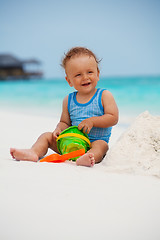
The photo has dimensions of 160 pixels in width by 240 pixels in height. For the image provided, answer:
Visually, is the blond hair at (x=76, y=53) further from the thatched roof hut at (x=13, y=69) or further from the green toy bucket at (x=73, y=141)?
the thatched roof hut at (x=13, y=69)

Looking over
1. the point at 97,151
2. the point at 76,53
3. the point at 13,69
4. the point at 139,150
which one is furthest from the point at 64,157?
the point at 13,69

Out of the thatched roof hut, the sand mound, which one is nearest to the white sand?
the sand mound

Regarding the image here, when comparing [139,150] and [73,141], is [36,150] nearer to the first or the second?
[73,141]

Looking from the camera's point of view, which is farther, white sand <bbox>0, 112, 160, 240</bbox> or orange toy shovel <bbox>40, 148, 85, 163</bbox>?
orange toy shovel <bbox>40, 148, 85, 163</bbox>

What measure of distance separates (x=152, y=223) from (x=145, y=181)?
45 cm

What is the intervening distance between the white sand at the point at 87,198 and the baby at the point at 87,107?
25 centimetres

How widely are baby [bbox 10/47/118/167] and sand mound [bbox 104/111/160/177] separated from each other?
18cm

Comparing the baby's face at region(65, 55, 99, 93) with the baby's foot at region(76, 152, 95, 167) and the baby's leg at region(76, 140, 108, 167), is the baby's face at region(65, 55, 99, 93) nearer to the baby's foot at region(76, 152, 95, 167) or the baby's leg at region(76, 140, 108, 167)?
the baby's leg at region(76, 140, 108, 167)

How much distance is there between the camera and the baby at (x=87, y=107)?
7.35 ft

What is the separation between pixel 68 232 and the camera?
1.12 meters

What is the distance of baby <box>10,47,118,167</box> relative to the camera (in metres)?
2.24

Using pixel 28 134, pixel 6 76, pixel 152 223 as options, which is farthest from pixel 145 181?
pixel 6 76

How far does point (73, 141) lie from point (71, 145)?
4cm

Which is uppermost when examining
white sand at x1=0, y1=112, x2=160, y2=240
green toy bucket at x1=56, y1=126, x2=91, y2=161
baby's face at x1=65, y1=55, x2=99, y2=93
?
baby's face at x1=65, y1=55, x2=99, y2=93
